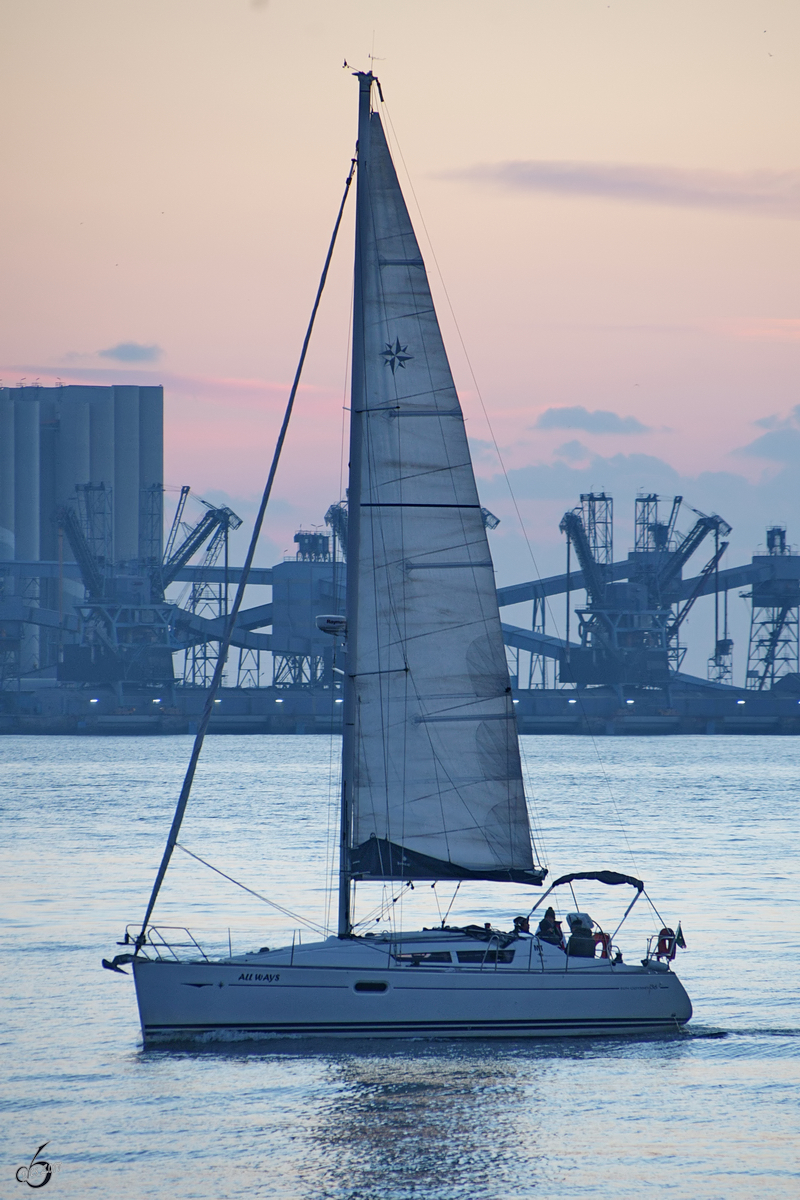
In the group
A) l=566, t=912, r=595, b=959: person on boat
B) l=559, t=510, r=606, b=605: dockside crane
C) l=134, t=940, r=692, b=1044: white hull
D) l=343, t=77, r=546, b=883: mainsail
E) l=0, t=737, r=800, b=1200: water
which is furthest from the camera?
l=559, t=510, r=606, b=605: dockside crane

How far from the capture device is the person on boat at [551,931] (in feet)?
62.3

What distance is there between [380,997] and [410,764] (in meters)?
2.77

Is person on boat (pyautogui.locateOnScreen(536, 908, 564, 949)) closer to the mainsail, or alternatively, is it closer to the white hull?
the white hull

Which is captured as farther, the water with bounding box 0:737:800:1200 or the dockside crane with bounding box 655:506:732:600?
the dockside crane with bounding box 655:506:732:600

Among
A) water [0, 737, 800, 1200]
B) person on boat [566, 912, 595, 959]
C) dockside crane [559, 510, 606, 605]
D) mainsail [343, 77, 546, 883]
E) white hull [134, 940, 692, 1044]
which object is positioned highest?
dockside crane [559, 510, 606, 605]

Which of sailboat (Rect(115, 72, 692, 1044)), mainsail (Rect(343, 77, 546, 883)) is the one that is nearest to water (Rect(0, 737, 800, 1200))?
sailboat (Rect(115, 72, 692, 1044))

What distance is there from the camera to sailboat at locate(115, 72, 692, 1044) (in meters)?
18.2

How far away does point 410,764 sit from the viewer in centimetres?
1866

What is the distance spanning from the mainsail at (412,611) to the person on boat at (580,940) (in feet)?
→ 2.77

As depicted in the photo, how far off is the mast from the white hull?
79cm

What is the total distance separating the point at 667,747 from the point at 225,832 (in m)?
87.4

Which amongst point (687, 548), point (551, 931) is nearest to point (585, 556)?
point (687, 548)

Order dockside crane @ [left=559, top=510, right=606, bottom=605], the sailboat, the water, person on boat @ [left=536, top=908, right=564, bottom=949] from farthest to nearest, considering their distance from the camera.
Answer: dockside crane @ [left=559, top=510, right=606, bottom=605], person on boat @ [left=536, top=908, right=564, bottom=949], the sailboat, the water

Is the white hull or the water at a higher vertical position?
the white hull
